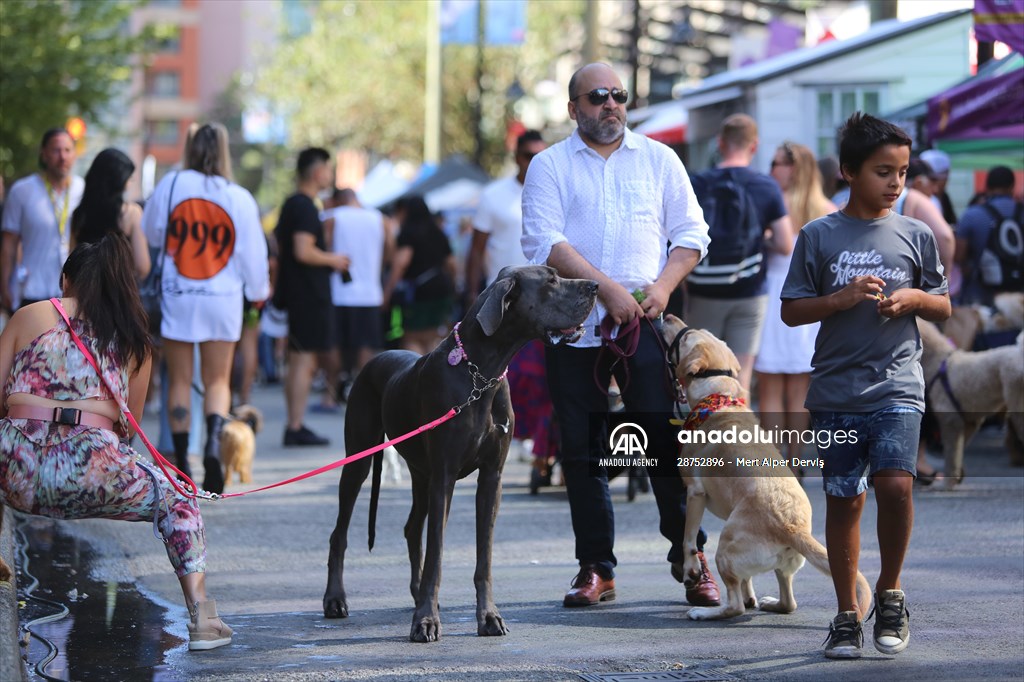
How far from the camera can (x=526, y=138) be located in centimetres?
970

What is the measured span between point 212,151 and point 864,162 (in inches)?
198

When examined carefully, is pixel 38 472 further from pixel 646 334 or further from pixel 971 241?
pixel 971 241

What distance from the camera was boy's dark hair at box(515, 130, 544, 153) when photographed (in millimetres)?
9594

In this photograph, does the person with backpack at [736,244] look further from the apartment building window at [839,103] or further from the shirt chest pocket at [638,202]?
the apartment building window at [839,103]

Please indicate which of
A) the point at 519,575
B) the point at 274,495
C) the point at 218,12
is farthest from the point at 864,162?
the point at 218,12

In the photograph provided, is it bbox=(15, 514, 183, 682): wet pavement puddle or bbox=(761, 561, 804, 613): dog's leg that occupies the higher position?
bbox=(761, 561, 804, 613): dog's leg

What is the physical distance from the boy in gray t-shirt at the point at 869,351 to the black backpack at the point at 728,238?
3334 millimetres

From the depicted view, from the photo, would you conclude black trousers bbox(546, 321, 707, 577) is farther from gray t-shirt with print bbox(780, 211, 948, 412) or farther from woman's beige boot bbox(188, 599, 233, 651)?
woman's beige boot bbox(188, 599, 233, 651)

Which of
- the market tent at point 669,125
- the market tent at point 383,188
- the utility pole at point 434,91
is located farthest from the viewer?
the utility pole at point 434,91

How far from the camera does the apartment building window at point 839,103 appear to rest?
19281 mm

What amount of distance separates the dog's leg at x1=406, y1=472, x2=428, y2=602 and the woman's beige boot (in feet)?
3.06

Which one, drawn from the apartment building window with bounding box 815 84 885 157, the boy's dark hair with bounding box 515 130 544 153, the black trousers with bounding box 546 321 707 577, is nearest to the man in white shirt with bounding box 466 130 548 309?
the boy's dark hair with bounding box 515 130 544 153

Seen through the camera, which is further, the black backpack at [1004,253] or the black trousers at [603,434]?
the black backpack at [1004,253]

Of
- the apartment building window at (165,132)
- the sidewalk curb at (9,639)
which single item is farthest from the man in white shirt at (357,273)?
the apartment building window at (165,132)
